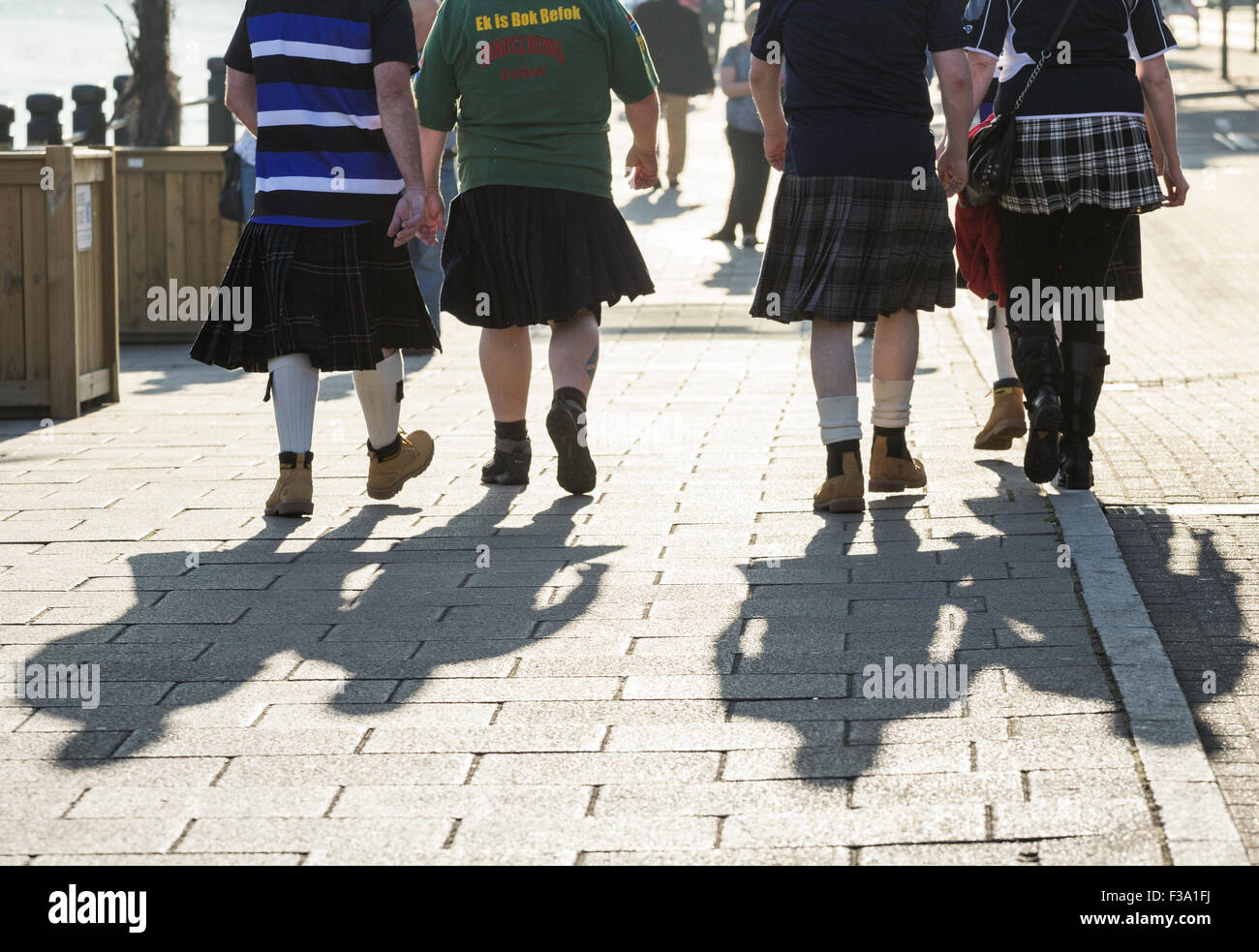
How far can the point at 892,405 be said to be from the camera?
18.5 ft

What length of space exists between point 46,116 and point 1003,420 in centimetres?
879

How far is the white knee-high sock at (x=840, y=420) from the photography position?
18.2 ft

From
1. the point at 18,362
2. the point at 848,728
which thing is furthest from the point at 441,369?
the point at 848,728

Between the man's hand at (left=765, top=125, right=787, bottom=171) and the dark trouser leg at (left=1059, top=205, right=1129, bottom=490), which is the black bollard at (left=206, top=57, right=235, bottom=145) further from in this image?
the dark trouser leg at (left=1059, top=205, right=1129, bottom=490)

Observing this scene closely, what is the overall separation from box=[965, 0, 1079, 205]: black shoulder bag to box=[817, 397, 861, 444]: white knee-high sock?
0.78 metres

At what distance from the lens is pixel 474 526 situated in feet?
18.1

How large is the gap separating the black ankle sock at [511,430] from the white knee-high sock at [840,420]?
109 centimetres

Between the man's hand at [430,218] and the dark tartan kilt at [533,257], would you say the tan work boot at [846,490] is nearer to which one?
the dark tartan kilt at [533,257]

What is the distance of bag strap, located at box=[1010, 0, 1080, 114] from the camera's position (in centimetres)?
541

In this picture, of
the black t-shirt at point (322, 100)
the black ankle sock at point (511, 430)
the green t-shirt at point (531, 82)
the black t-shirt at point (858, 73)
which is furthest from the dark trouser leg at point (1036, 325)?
the black t-shirt at point (322, 100)

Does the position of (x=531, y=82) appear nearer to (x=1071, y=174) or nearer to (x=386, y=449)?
(x=386, y=449)
